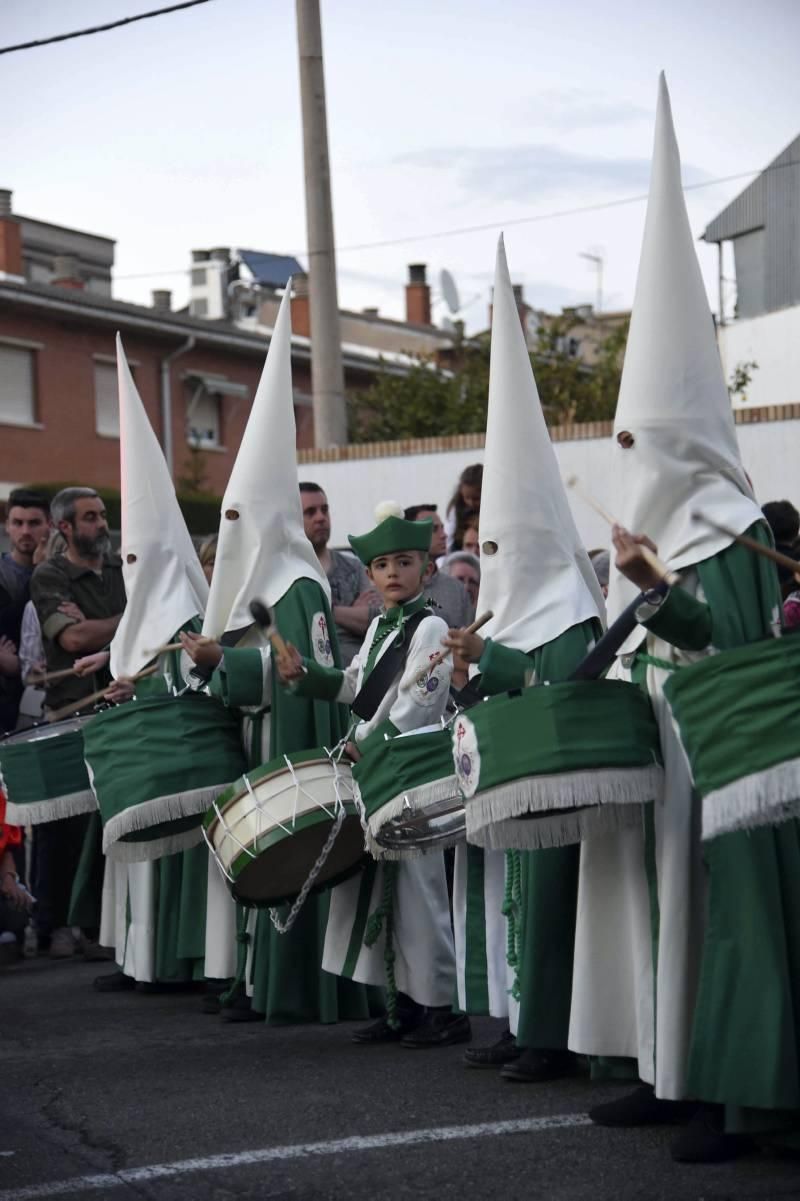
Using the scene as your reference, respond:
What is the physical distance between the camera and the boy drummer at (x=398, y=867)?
694cm

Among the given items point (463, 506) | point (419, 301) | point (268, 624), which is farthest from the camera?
point (419, 301)

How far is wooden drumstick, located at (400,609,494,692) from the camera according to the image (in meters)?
6.23

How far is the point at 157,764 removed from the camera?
726 cm

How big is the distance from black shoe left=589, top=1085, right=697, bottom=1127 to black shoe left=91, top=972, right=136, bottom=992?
3835 mm

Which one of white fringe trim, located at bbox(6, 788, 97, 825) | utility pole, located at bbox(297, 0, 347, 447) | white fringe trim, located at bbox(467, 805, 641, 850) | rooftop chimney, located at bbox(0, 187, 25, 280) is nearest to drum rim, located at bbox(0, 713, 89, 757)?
white fringe trim, located at bbox(6, 788, 97, 825)

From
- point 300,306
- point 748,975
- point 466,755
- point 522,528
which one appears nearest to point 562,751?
point 466,755

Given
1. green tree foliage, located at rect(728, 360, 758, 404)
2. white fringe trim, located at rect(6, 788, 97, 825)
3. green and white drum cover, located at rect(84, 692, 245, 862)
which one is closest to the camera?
green and white drum cover, located at rect(84, 692, 245, 862)

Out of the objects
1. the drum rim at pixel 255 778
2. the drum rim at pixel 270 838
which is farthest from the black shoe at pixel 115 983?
the drum rim at pixel 270 838

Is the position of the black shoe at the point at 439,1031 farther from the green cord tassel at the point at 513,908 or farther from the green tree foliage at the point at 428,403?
the green tree foliage at the point at 428,403

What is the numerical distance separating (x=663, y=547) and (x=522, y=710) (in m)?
0.76

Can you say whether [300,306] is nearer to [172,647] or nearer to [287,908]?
[172,647]

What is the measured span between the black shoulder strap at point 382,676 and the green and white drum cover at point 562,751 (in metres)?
1.69

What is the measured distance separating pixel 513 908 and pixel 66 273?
3376cm

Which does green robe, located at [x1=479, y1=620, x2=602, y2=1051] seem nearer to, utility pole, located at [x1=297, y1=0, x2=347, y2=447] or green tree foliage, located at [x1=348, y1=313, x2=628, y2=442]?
utility pole, located at [x1=297, y1=0, x2=347, y2=447]
